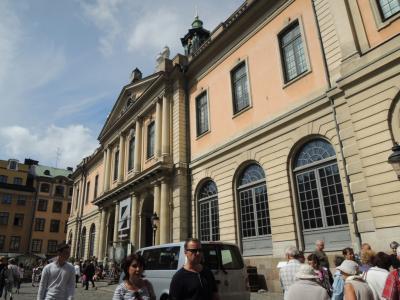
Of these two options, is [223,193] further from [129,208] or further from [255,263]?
[129,208]

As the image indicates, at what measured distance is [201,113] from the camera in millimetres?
19047

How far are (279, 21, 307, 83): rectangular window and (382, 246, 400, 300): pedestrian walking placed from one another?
10.2m

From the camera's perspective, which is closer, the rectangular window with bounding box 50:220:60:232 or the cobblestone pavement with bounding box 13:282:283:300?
the cobblestone pavement with bounding box 13:282:283:300

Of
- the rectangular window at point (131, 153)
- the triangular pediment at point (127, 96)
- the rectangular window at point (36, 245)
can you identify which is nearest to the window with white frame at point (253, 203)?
the triangular pediment at point (127, 96)

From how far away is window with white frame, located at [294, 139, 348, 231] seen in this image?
36.5 feet

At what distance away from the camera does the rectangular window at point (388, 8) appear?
32.3 ft

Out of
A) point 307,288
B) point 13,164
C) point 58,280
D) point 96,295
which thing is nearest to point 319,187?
point 307,288

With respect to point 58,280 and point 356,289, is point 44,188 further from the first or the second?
point 356,289

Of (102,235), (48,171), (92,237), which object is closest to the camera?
(102,235)

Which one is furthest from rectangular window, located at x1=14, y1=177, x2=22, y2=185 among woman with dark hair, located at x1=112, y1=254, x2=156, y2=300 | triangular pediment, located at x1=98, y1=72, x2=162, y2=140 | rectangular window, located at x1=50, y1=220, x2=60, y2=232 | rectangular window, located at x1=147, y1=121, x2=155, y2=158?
woman with dark hair, located at x1=112, y1=254, x2=156, y2=300

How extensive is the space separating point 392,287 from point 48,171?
61643mm

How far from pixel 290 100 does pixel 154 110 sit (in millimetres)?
11388

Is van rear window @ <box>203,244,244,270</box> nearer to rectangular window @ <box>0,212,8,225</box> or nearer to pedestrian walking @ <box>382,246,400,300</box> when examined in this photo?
pedestrian walking @ <box>382,246,400,300</box>

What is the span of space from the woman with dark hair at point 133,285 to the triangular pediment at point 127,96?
18598mm
